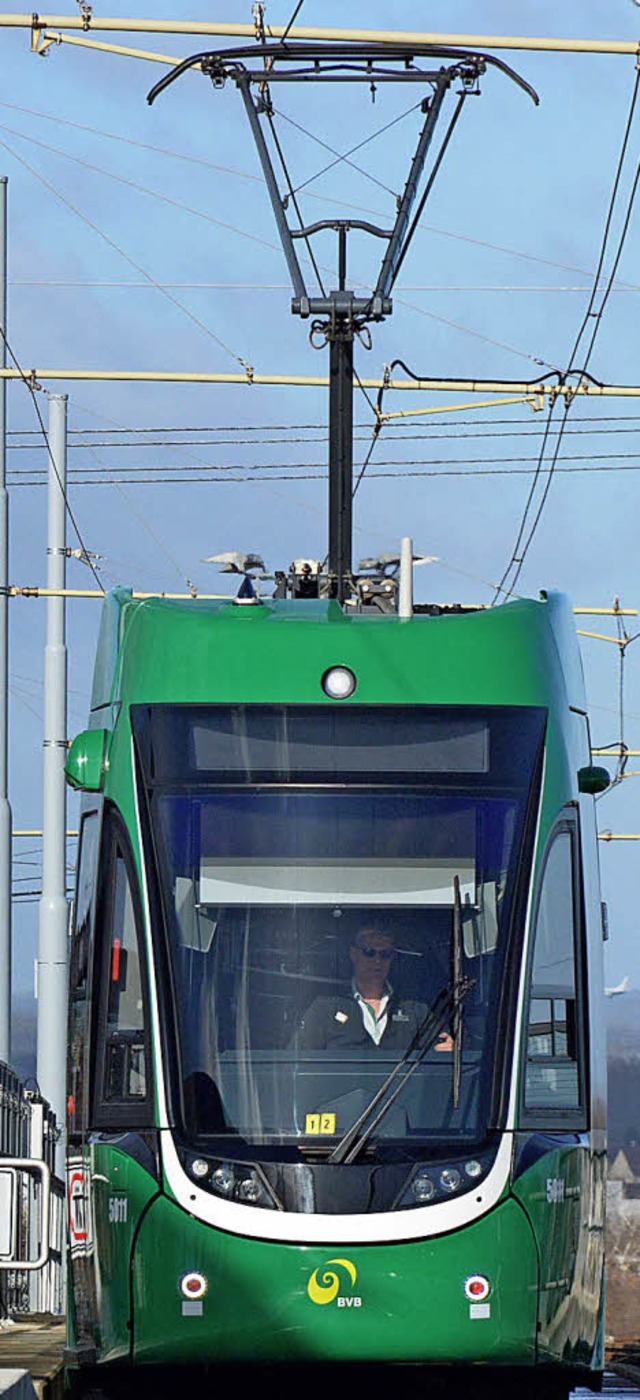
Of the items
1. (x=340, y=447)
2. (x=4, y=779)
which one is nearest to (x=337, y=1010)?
(x=340, y=447)

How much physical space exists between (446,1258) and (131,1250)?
3.71ft

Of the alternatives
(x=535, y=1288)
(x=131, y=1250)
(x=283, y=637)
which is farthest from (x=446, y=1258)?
(x=283, y=637)

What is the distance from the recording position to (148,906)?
1014 centimetres

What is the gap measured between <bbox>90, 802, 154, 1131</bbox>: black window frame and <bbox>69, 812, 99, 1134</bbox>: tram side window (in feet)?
0.34

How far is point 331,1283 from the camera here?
9.65 m

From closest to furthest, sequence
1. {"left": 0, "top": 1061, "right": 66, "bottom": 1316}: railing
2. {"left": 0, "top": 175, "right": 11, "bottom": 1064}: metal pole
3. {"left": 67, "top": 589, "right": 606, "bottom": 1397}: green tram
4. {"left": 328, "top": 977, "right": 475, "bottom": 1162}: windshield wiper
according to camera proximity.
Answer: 1. {"left": 67, "top": 589, "right": 606, "bottom": 1397}: green tram
2. {"left": 328, "top": 977, "right": 475, "bottom": 1162}: windshield wiper
3. {"left": 0, "top": 1061, "right": 66, "bottom": 1316}: railing
4. {"left": 0, "top": 175, "right": 11, "bottom": 1064}: metal pole

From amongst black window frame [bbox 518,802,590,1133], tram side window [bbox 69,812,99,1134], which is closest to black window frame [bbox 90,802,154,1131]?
tram side window [bbox 69,812,99,1134]

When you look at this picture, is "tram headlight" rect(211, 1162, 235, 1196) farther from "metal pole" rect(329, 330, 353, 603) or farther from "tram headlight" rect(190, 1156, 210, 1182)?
"metal pole" rect(329, 330, 353, 603)

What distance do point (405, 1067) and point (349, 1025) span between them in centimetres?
26

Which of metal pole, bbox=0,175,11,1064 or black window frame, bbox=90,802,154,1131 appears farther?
metal pole, bbox=0,175,11,1064

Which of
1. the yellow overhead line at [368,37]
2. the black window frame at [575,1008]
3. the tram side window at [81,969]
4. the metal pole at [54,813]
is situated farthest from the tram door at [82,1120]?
the metal pole at [54,813]

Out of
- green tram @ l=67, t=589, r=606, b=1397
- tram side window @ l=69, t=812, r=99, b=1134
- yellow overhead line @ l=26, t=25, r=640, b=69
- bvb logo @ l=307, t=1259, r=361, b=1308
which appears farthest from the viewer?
yellow overhead line @ l=26, t=25, r=640, b=69

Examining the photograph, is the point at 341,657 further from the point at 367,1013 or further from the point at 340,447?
the point at 340,447

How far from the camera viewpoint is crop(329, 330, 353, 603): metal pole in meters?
17.2
